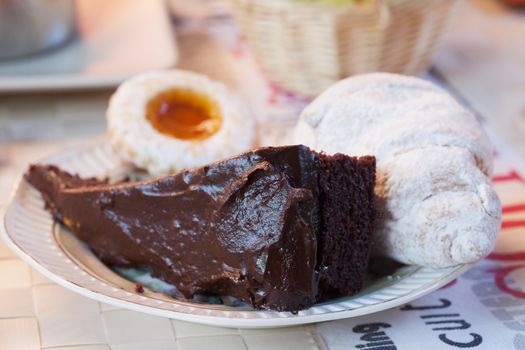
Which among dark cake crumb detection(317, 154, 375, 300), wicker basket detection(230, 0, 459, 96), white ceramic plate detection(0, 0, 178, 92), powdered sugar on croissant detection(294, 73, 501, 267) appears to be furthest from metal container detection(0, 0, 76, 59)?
dark cake crumb detection(317, 154, 375, 300)

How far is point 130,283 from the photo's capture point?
1016 mm

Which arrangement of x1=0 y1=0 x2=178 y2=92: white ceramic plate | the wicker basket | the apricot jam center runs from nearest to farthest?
the apricot jam center
the wicker basket
x1=0 y1=0 x2=178 y2=92: white ceramic plate

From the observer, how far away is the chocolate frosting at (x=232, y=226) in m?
0.88

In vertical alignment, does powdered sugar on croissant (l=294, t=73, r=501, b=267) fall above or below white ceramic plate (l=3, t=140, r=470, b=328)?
above

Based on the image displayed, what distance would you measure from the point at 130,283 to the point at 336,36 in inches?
28.5

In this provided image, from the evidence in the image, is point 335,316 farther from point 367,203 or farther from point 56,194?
point 56,194

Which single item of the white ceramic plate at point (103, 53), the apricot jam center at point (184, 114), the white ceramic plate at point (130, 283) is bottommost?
the white ceramic plate at point (130, 283)

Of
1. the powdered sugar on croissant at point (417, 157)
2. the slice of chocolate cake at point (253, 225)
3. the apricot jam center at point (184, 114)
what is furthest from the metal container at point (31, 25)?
the powdered sugar on croissant at point (417, 157)

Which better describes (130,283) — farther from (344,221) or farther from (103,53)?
(103,53)

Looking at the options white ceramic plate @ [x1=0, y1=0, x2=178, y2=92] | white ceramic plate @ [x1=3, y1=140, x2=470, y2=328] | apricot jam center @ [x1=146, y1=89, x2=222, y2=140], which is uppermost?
apricot jam center @ [x1=146, y1=89, x2=222, y2=140]

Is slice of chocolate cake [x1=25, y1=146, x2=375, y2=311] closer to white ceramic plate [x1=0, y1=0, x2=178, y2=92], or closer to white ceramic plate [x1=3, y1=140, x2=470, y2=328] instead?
white ceramic plate [x1=3, y1=140, x2=470, y2=328]

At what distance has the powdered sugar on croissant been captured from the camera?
3.13 feet

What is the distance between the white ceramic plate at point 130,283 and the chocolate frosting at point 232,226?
3 centimetres

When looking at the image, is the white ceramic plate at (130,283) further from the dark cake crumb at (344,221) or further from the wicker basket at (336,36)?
the wicker basket at (336,36)
